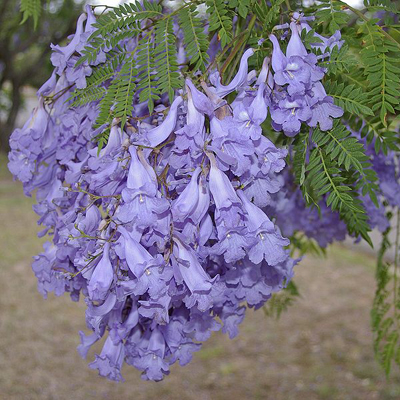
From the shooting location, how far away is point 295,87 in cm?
73

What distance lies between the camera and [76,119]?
92 cm

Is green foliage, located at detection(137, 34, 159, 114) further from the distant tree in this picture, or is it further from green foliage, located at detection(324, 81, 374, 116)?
the distant tree

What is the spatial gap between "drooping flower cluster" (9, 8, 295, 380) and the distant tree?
1.72ft

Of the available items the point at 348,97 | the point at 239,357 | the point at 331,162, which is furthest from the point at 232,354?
the point at 348,97

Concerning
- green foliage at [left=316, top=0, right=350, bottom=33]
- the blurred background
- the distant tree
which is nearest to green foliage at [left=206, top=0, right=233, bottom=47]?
green foliage at [left=316, top=0, right=350, bottom=33]

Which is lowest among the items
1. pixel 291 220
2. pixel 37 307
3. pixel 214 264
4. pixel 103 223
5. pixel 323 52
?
pixel 37 307

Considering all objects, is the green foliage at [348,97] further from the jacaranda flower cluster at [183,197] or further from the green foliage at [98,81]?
the green foliage at [98,81]

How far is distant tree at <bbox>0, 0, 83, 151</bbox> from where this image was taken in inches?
138

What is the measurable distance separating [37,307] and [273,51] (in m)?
4.27

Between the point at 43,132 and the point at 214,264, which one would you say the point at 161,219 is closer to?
the point at 214,264

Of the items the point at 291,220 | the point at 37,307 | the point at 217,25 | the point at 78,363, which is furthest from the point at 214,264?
the point at 37,307

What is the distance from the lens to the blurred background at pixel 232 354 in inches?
136

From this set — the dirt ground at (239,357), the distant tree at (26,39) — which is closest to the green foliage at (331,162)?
the distant tree at (26,39)

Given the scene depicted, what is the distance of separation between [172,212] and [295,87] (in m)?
0.23
